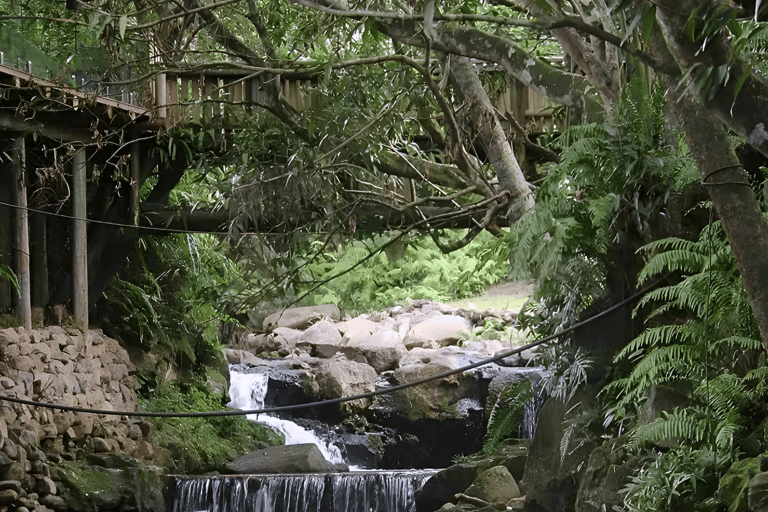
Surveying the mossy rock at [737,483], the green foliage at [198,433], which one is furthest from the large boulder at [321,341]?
the mossy rock at [737,483]

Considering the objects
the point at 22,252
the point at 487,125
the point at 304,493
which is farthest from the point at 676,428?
the point at 22,252

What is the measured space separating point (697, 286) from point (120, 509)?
18.0 ft

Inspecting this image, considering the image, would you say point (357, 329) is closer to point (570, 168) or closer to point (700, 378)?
point (570, 168)

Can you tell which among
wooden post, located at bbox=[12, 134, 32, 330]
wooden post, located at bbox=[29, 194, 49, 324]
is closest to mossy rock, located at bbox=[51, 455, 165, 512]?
wooden post, located at bbox=[12, 134, 32, 330]

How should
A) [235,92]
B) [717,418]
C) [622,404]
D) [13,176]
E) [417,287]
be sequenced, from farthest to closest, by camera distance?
[417,287] < [13,176] < [235,92] < [622,404] < [717,418]

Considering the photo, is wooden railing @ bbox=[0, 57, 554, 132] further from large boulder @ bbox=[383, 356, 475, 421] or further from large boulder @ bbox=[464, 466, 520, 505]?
large boulder @ bbox=[383, 356, 475, 421]

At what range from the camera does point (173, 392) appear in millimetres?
9953

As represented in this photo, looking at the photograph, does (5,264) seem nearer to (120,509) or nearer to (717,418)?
(120,509)

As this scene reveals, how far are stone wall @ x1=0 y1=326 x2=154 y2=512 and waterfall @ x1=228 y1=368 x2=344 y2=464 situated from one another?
2.05m

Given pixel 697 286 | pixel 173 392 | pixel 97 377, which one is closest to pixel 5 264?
pixel 97 377

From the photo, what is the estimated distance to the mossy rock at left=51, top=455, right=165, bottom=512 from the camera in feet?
23.2

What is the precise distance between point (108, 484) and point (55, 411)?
2.92 ft

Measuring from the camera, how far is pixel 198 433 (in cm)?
916

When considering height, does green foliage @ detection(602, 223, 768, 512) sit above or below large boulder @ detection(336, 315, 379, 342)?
below
